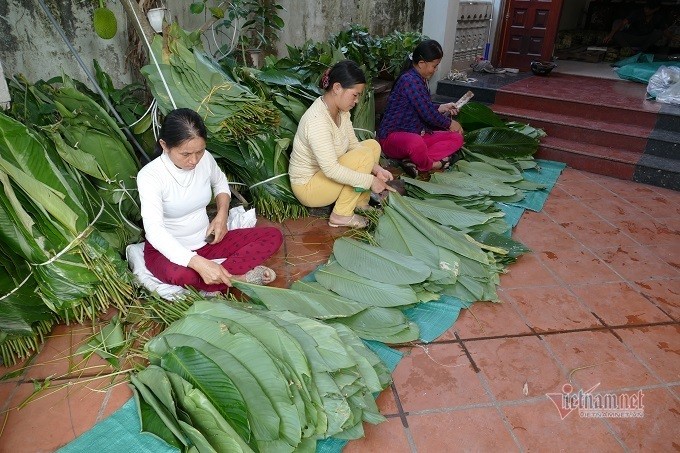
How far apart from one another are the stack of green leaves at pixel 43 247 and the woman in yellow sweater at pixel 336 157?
3.77ft

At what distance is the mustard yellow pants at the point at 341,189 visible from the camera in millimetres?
2623

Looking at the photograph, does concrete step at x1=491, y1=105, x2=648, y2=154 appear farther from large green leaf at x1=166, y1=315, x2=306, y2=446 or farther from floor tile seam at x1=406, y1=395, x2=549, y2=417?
large green leaf at x1=166, y1=315, x2=306, y2=446

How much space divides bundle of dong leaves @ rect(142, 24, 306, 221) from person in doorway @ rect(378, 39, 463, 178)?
101 cm

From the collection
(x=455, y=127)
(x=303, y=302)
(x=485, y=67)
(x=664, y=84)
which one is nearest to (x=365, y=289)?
(x=303, y=302)

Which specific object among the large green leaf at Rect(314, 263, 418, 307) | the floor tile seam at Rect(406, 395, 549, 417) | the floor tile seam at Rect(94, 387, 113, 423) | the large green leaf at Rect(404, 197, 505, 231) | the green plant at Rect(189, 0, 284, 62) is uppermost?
the green plant at Rect(189, 0, 284, 62)

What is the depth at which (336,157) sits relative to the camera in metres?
2.54

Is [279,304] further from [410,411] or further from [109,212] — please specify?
[109,212]

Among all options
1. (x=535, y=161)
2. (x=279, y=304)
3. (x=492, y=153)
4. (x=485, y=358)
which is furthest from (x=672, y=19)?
(x=279, y=304)

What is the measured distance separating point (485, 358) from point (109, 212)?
1.79 m

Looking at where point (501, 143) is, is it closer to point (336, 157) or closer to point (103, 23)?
point (336, 157)

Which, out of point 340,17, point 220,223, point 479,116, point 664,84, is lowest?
point 220,223

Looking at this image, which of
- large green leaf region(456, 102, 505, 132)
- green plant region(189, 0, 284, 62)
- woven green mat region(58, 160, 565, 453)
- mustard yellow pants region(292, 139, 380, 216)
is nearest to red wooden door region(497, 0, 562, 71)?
large green leaf region(456, 102, 505, 132)

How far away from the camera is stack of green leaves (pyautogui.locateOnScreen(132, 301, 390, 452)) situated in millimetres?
1258

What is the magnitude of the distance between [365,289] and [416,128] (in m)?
1.87
